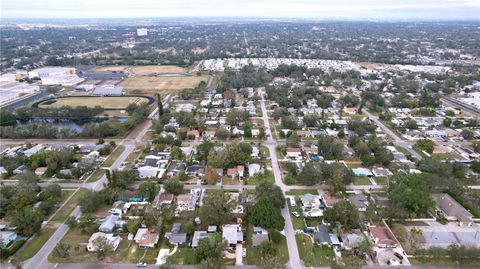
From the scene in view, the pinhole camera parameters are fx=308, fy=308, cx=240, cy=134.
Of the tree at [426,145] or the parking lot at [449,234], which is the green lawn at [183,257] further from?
the tree at [426,145]

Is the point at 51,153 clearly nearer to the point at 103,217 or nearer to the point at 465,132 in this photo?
the point at 103,217

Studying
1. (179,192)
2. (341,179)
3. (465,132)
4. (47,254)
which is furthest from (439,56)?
(47,254)

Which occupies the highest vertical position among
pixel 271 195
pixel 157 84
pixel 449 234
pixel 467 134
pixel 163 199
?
pixel 157 84

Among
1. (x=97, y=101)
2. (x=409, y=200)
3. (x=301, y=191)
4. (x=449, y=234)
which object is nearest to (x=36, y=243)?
(x=301, y=191)

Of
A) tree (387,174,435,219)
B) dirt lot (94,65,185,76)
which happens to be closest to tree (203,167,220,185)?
tree (387,174,435,219)

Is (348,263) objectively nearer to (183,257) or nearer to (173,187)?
(183,257)
